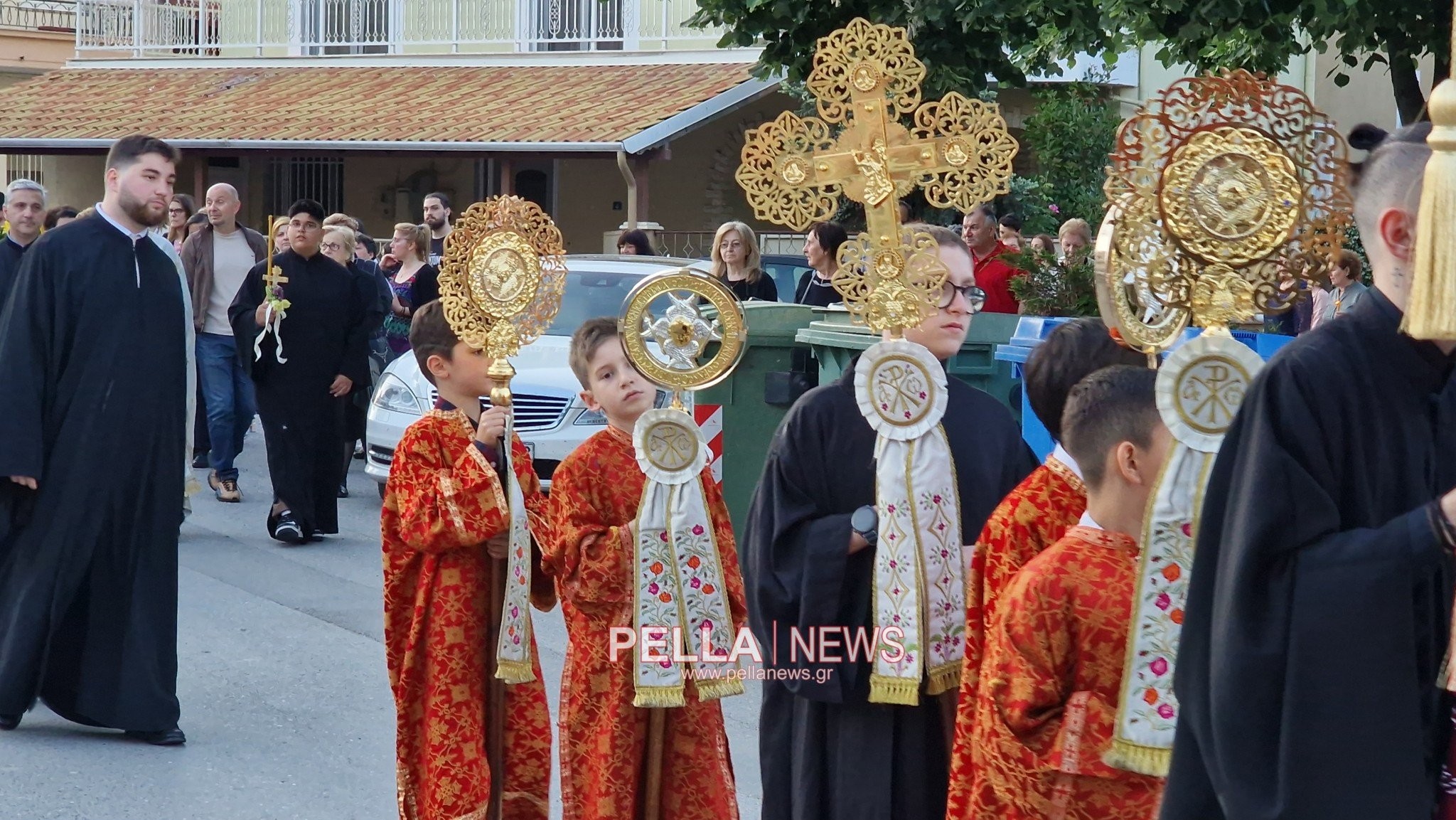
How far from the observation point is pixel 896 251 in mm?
4094

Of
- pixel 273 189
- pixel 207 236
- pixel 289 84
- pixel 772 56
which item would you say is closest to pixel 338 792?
pixel 772 56

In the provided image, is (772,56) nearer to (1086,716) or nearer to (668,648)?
(668,648)

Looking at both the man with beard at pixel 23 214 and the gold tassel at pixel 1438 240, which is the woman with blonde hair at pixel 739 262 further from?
the gold tassel at pixel 1438 240

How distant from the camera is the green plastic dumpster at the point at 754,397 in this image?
25.2 feet

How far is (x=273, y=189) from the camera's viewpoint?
26.7m

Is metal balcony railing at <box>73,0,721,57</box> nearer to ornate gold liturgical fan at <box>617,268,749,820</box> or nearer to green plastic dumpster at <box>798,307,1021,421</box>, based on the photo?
green plastic dumpster at <box>798,307,1021,421</box>

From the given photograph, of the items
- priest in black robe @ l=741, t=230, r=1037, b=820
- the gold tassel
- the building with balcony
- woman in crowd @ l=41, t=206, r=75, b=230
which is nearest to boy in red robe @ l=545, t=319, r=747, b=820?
priest in black robe @ l=741, t=230, r=1037, b=820

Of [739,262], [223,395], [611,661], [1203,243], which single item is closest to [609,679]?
[611,661]

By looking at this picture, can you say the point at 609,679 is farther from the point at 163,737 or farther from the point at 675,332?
the point at 163,737

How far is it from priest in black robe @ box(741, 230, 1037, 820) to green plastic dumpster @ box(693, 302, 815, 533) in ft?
11.2

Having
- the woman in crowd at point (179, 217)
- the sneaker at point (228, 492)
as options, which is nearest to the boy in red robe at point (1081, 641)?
the sneaker at point (228, 492)

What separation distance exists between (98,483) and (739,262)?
4643 mm

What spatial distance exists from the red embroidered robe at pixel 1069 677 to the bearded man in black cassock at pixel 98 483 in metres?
3.73

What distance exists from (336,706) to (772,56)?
16.4 feet
